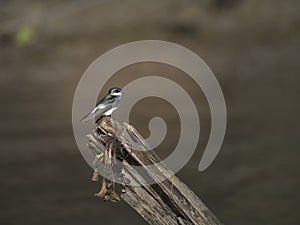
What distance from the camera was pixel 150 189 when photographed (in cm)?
464

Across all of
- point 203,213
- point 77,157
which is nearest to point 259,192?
point 77,157

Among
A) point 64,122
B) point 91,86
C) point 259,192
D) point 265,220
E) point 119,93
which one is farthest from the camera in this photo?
point 91,86

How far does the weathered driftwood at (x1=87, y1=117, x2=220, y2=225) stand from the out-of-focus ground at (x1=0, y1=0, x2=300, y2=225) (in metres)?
4.51

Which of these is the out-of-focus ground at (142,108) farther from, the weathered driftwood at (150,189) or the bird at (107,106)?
the weathered driftwood at (150,189)

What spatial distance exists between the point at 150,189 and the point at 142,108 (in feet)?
33.7

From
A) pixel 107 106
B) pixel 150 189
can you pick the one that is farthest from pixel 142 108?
pixel 150 189

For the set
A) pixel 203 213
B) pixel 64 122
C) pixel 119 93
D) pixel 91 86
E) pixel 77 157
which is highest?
pixel 91 86

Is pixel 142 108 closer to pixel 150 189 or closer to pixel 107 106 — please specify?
pixel 107 106

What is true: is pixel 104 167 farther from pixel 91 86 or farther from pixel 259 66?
pixel 259 66

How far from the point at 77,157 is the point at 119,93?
703 cm

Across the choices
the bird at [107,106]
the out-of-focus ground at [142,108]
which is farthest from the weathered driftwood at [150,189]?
the out-of-focus ground at [142,108]

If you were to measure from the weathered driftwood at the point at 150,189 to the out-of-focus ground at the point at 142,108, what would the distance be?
451 cm

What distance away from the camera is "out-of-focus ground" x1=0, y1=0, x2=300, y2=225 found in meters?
10.1

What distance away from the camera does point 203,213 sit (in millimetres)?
4656
